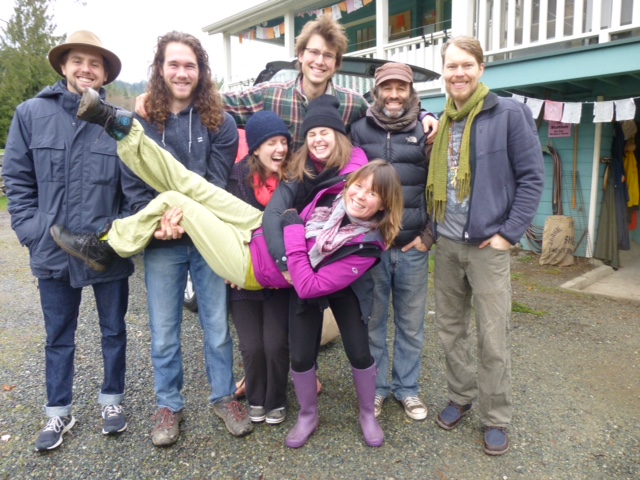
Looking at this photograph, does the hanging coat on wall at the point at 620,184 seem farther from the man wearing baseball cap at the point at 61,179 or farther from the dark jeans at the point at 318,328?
the man wearing baseball cap at the point at 61,179

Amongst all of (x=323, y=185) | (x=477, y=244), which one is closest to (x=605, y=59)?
(x=477, y=244)

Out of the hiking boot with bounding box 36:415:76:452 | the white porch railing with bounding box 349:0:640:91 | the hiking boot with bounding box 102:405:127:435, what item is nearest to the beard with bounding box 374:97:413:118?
the hiking boot with bounding box 102:405:127:435

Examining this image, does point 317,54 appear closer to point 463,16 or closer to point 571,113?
point 571,113

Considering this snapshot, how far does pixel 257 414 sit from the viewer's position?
2.92 metres

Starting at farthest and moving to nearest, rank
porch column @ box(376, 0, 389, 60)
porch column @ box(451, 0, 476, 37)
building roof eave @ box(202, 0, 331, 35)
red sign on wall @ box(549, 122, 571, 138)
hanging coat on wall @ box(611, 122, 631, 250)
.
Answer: building roof eave @ box(202, 0, 331, 35)
porch column @ box(376, 0, 389, 60)
red sign on wall @ box(549, 122, 571, 138)
hanging coat on wall @ box(611, 122, 631, 250)
porch column @ box(451, 0, 476, 37)

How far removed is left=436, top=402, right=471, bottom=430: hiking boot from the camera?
288 centimetres

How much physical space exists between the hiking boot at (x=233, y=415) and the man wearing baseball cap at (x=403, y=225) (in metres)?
0.81

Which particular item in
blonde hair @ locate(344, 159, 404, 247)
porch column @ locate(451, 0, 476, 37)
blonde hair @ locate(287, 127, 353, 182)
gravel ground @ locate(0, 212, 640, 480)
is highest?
porch column @ locate(451, 0, 476, 37)

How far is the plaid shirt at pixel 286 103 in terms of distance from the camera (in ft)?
9.80

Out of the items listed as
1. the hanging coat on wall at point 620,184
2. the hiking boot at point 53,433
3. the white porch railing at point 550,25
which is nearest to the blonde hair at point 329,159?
the hiking boot at point 53,433

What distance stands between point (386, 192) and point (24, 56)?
23524 millimetres

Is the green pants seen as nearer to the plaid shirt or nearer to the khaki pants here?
the plaid shirt

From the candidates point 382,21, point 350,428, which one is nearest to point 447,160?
point 350,428

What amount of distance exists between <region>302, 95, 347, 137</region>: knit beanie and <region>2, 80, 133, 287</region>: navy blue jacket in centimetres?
109
